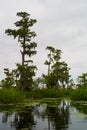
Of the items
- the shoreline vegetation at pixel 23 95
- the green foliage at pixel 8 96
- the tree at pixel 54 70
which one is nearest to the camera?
the green foliage at pixel 8 96

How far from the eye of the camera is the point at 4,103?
33438 mm

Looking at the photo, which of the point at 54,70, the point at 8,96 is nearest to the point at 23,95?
the point at 8,96

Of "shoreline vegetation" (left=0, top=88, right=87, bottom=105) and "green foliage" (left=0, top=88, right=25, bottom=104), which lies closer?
"green foliage" (left=0, top=88, right=25, bottom=104)

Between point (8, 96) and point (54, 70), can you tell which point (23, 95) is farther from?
point (54, 70)

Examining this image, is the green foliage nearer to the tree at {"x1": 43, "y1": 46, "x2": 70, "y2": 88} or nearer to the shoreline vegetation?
the shoreline vegetation

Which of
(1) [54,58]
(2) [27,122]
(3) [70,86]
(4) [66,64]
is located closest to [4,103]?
(2) [27,122]

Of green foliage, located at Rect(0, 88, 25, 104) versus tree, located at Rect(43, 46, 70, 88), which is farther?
tree, located at Rect(43, 46, 70, 88)

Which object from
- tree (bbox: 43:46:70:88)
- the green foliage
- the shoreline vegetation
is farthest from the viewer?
tree (bbox: 43:46:70:88)

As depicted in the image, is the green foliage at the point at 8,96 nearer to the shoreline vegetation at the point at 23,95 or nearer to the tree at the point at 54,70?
the shoreline vegetation at the point at 23,95

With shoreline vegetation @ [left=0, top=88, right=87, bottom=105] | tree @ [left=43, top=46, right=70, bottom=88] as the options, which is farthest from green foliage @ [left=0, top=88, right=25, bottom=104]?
tree @ [left=43, top=46, right=70, bottom=88]

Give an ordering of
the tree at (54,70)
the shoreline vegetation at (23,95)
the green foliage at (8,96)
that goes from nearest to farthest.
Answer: the green foliage at (8,96) → the shoreline vegetation at (23,95) → the tree at (54,70)

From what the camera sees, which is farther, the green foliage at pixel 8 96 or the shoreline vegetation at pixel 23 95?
the shoreline vegetation at pixel 23 95

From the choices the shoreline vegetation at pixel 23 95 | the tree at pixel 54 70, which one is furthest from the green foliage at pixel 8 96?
the tree at pixel 54 70

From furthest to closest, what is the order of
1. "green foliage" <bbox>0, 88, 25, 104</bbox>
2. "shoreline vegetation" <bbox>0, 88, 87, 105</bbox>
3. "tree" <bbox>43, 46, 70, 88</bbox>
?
1. "tree" <bbox>43, 46, 70, 88</bbox>
2. "shoreline vegetation" <bbox>0, 88, 87, 105</bbox>
3. "green foliage" <bbox>0, 88, 25, 104</bbox>
